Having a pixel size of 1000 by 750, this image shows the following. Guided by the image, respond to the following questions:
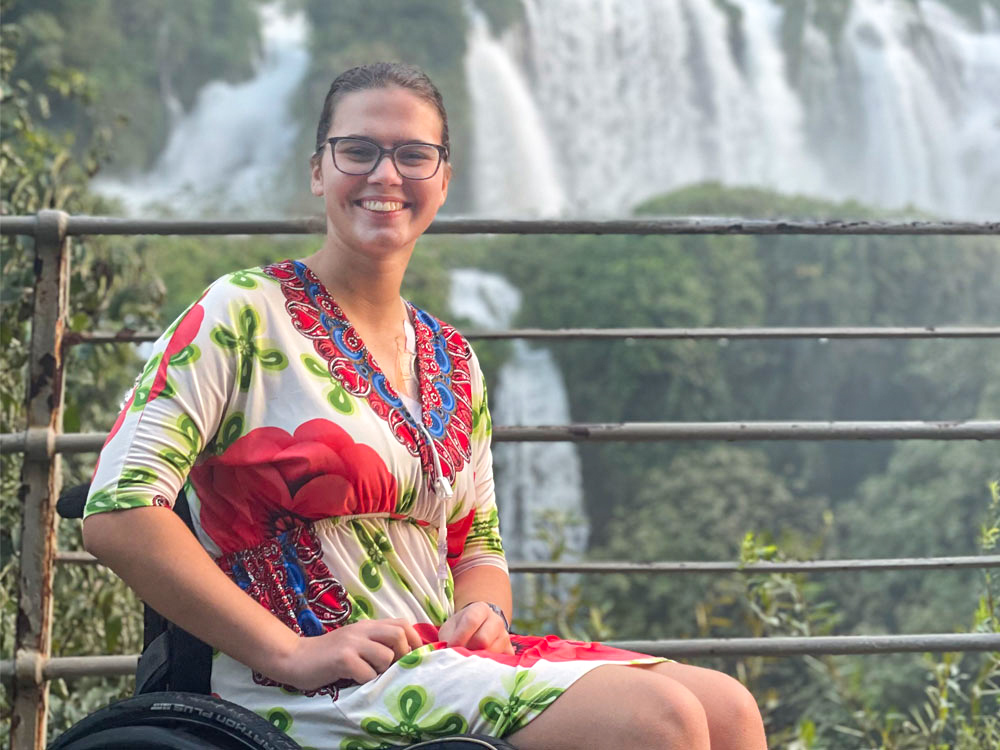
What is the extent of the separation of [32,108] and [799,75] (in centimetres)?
1470

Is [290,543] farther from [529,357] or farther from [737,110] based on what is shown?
[737,110]

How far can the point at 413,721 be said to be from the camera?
109 cm

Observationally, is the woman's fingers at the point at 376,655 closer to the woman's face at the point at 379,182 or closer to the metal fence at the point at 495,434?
the woman's face at the point at 379,182

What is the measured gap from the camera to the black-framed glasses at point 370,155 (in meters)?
1.28

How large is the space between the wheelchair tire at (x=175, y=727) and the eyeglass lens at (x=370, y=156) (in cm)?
55

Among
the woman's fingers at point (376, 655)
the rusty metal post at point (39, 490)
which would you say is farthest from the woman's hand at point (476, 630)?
the rusty metal post at point (39, 490)

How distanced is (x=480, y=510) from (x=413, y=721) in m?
0.36

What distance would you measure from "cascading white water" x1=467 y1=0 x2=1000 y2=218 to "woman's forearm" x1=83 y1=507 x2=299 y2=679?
20525 millimetres

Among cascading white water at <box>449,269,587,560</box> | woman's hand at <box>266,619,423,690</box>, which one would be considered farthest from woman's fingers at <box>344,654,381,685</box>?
cascading white water at <box>449,269,587,560</box>

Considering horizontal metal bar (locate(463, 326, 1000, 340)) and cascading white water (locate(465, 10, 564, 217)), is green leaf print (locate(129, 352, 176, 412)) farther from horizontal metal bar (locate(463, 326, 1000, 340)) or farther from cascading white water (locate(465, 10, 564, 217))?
cascading white water (locate(465, 10, 564, 217))

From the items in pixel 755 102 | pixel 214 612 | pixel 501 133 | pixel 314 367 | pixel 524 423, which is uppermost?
pixel 755 102

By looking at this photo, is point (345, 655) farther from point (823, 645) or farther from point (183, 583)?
point (823, 645)

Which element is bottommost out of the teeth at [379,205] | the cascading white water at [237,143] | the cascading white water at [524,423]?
the cascading white water at [524,423]

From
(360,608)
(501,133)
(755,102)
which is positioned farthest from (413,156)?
(755,102)
